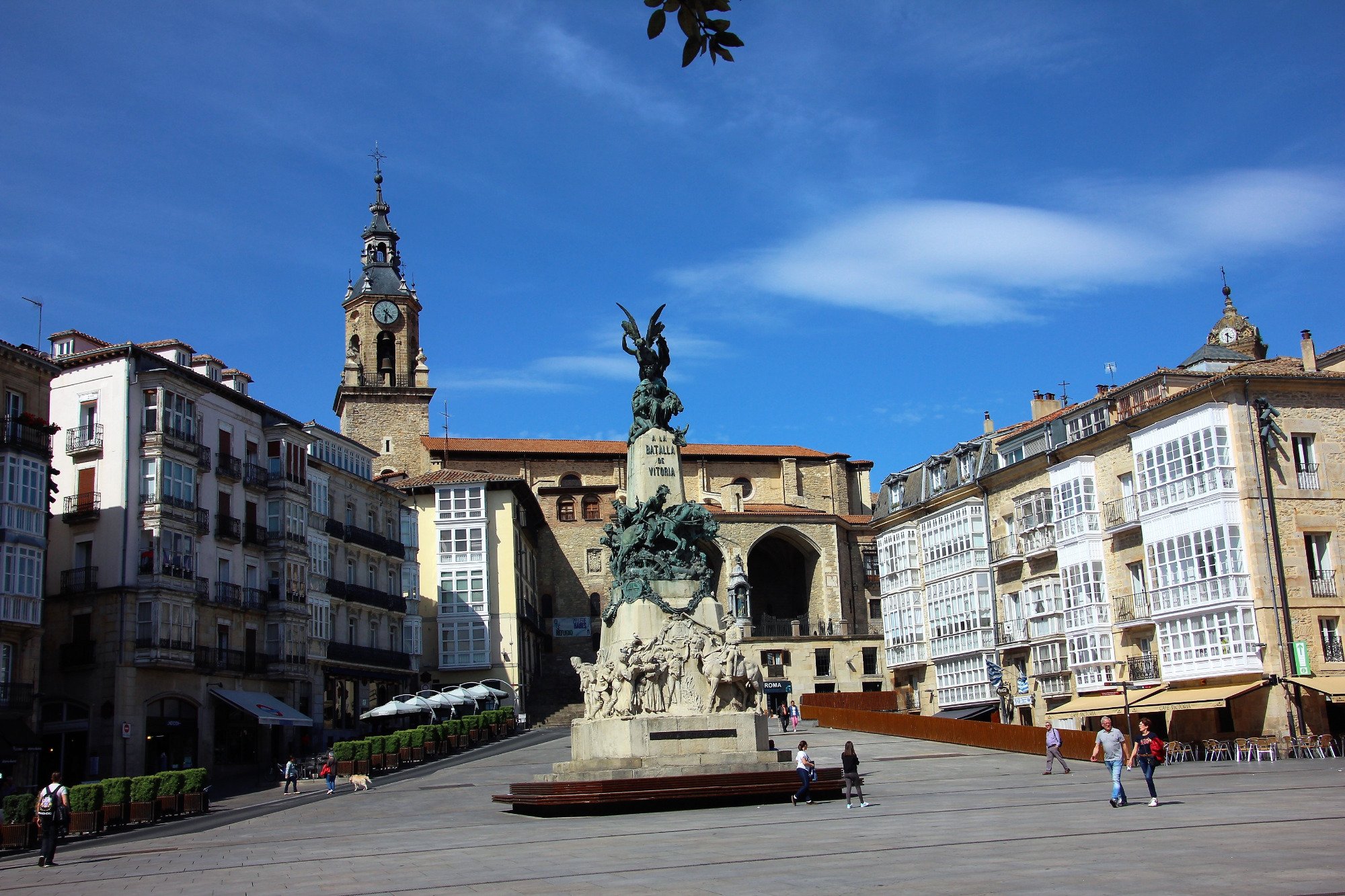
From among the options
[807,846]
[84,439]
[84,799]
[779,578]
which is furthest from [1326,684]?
[779,578]

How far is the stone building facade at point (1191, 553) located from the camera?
3481cm

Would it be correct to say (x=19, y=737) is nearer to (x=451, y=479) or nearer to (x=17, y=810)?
(x=17, y=810)

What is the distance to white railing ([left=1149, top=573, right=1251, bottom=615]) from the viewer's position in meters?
→ 35.0

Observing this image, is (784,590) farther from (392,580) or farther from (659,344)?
(659,344)

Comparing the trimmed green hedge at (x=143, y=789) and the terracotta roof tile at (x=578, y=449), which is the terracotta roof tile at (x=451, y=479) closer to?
the terracotta roof tile at (x=578, y=449)

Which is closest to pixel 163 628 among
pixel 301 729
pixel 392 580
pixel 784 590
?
pixel 301 729

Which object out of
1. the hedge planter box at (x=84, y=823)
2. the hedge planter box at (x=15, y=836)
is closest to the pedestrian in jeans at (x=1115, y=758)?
the hedge planter box at (x=15, y=836)

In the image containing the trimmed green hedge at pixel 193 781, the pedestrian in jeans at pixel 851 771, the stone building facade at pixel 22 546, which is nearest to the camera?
the pedestrian in jeans at pixel 851 771

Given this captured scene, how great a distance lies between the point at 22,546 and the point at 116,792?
1070cm

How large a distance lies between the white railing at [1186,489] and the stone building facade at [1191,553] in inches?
2.1

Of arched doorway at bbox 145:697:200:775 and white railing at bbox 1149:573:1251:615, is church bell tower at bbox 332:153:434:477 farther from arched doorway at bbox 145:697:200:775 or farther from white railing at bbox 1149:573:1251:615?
white railing at bbox 1149:573:1251:615

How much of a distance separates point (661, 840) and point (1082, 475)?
3046 centimetres

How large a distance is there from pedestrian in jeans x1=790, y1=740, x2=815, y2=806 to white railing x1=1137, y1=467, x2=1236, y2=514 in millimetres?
19726

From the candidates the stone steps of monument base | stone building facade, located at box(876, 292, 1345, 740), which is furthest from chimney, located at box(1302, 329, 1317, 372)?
the stone steps of monument base
